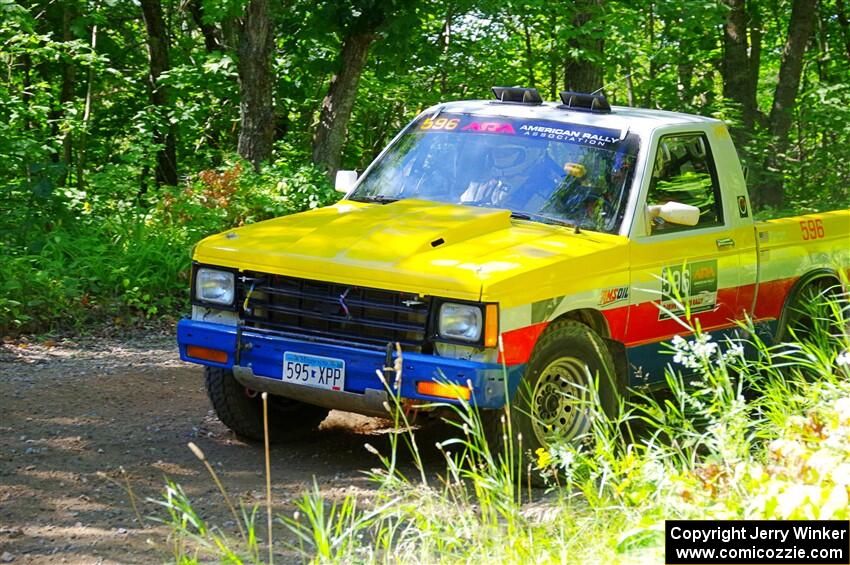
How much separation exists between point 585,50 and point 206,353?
399 inches

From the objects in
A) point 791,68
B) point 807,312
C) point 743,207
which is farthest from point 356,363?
point 791,68

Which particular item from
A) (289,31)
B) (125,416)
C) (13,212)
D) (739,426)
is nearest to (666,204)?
(739,426)

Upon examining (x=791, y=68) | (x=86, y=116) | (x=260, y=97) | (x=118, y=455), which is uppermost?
(x=791, y=68)

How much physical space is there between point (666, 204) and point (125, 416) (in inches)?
138

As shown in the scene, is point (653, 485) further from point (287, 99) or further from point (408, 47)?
point (287, 99)

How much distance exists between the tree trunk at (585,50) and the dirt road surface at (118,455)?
8.15m

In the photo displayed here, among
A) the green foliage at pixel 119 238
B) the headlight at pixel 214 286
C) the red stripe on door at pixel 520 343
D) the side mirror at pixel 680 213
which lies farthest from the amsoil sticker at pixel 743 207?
the green foliage at pixel 119 238

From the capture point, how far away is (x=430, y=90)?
1973cm

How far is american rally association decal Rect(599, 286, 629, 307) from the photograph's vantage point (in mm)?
6469

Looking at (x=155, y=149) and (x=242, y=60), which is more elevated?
(x=242, y=60)

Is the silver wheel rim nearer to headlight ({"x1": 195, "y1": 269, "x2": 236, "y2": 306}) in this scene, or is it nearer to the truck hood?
the truck hood

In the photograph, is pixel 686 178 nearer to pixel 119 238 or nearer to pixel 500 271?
pixel 500 271

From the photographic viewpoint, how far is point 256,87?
48.1 ft

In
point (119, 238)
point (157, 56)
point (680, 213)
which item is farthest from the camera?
point (157, 56)
